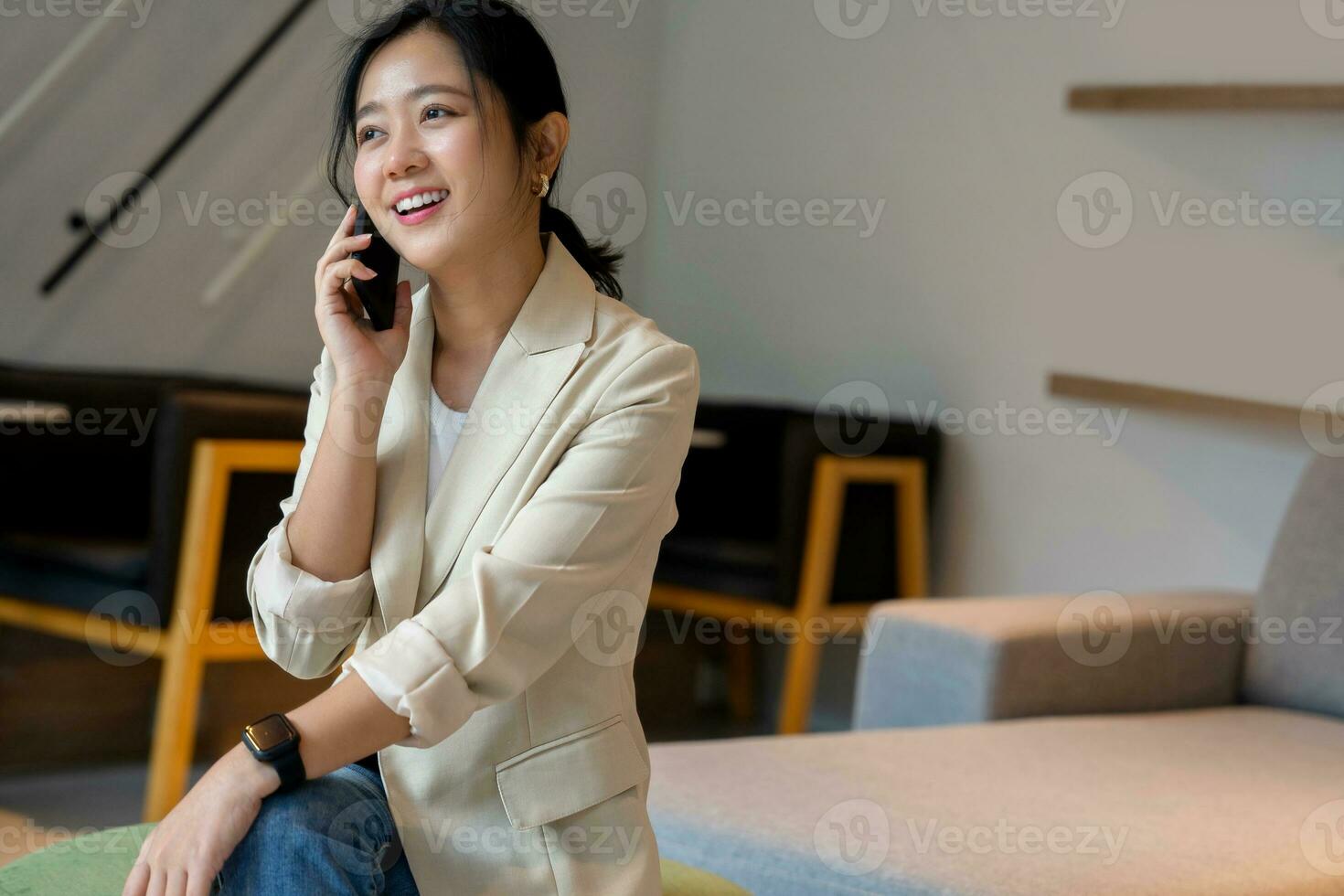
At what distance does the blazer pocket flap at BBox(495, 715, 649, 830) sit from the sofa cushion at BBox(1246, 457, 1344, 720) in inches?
62.2

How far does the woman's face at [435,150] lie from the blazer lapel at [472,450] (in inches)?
3.5

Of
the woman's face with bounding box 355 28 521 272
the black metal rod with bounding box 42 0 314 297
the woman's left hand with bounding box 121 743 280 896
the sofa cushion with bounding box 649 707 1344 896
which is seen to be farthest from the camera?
the black metal rod with bounding box 42 0 314 297

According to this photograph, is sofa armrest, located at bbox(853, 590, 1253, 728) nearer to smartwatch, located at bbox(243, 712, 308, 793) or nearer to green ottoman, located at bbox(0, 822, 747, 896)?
green ottoman, located at bbox(0, 822, 747, 896)

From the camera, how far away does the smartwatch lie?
1.10 m

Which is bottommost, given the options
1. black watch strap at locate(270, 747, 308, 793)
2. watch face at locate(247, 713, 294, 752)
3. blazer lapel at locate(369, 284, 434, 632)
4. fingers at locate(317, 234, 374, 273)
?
black watch strap at locate(270, 747, 308, 793)

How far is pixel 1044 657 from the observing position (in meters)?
2.28

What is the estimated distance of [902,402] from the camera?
360 centimetres

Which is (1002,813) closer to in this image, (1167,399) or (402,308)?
(402,308)

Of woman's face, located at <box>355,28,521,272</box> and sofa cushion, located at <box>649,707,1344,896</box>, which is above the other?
woman's face, located at <box>355,28,521,272</box>

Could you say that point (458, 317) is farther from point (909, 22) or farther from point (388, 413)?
point (909, 22)

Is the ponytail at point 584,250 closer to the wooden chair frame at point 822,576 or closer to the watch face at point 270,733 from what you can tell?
the watch face at point 270,733

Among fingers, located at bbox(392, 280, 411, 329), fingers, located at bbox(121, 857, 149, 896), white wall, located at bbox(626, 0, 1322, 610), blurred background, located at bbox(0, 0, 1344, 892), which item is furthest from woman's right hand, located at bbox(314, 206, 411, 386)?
white wall, located at bbox(626, 0, 1322, 610)

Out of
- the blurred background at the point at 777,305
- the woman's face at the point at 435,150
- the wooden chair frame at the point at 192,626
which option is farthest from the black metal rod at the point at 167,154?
the woman's face at the point at 435,150

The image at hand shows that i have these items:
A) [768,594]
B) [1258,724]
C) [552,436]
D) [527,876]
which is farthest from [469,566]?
[768,594]
